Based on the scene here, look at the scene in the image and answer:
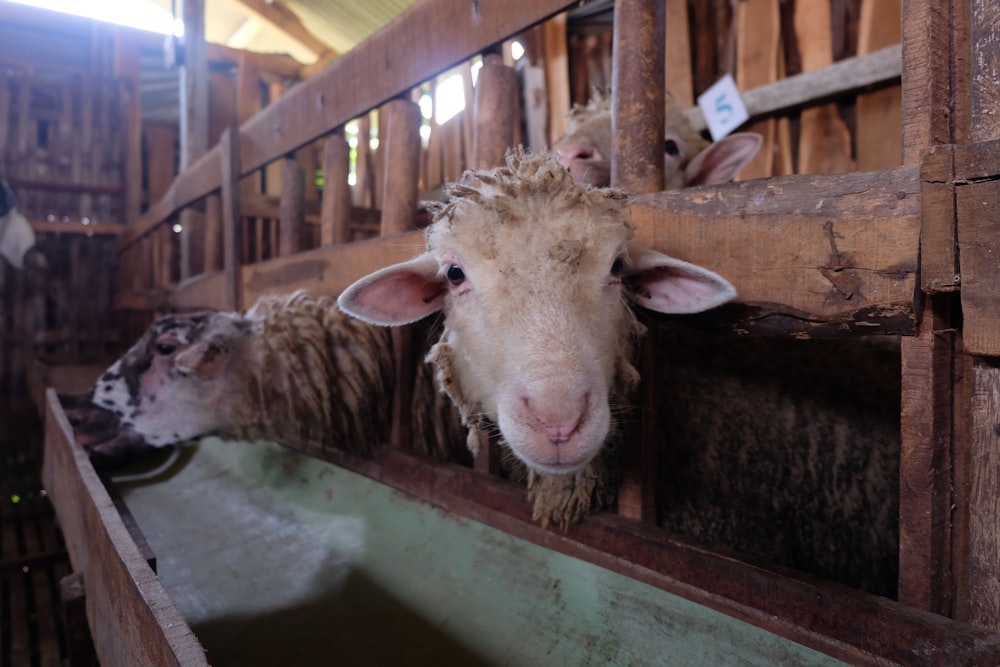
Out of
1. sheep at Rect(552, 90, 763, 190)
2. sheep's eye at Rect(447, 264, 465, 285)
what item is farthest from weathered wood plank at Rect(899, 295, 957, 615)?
sheep at Rect(552, 90, 763, 190)

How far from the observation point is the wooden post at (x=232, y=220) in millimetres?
3383

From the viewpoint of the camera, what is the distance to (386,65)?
217 centimetres

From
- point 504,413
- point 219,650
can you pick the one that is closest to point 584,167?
point 504,413

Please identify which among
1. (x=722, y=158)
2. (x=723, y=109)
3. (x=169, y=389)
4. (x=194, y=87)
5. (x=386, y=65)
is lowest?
(x=169, y=389)

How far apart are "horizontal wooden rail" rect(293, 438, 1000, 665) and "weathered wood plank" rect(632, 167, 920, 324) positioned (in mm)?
475

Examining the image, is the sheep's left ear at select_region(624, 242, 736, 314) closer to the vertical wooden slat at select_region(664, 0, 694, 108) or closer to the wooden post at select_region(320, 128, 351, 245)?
the wooden post at select_region(320, 128, 351, 245)

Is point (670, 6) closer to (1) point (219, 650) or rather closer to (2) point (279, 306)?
(2) point (279, 306)

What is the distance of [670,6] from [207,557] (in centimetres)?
460

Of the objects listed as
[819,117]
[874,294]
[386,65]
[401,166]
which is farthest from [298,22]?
[874,294]

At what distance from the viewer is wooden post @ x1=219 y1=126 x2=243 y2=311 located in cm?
338

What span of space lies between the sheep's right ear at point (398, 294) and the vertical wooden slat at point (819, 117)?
3.24 meters

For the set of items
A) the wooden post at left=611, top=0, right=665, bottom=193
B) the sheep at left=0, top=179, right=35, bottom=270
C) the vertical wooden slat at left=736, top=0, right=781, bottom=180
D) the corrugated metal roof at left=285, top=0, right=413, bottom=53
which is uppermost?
the corrugated metal roof at left=285, top=0, right=413, bottom=53

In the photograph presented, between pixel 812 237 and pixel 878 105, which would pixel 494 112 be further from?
pixel 878 105

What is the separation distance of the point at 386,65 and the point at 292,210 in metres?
1.25
